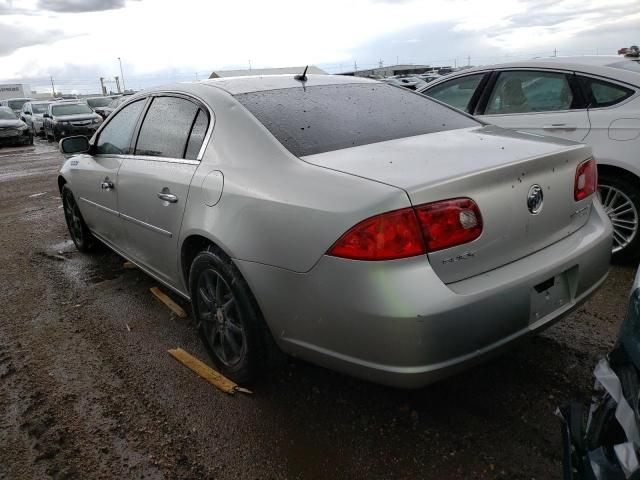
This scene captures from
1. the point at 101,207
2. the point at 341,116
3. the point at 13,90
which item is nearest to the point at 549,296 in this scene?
the point at 341,116

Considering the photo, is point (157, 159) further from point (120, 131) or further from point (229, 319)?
point (229, 319)

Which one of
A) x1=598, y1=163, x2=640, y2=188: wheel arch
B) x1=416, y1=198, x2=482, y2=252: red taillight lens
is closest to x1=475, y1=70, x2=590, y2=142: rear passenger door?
x1=598, y1=163, x2=640, y2=188: wheel arch

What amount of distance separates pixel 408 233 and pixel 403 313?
294 mm

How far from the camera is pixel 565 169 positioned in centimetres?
246

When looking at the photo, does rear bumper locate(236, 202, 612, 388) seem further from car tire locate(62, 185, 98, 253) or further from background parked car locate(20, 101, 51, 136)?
background parked car locate(20, 101, 51, 136)

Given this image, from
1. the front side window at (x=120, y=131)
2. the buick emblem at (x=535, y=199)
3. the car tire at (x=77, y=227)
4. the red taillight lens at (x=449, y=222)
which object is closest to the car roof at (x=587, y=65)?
the buick emblem at (x=535, y=199)

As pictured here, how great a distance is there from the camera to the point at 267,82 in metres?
3.25

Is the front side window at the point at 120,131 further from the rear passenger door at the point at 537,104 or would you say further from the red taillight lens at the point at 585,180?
the rear passenger door at the point at 537,104

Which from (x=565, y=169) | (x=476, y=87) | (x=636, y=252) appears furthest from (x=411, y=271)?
(x=476, y=87)

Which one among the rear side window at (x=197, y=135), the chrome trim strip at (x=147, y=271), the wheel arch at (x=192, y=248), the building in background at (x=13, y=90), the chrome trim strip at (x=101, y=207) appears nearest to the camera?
the wheel arch at (x=192, y=248)

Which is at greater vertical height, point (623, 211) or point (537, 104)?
point (537, 104)

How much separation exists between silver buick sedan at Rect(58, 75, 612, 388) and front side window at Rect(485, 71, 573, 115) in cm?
164

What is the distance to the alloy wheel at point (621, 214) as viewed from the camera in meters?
4.07

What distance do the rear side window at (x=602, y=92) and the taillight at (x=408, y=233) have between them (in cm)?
280
